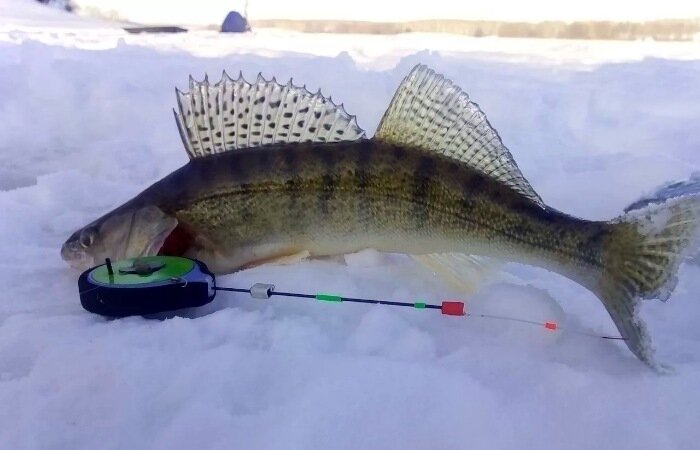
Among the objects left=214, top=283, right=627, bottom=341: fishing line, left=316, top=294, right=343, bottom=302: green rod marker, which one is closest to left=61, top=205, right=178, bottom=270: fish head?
left=214, top=283, right=627, bottom=341: fishing line

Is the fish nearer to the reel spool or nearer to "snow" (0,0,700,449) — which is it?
"snow" (0,0,700,449)

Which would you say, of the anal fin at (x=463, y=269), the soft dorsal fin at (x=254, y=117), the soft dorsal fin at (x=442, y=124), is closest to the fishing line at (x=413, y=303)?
the anal fin at (x=463, y=269)

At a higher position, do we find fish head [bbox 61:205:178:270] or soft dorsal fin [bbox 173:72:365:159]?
soft dorsal fin [bbox 173:72:365:159]

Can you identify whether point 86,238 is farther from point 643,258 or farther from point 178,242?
point 643,258

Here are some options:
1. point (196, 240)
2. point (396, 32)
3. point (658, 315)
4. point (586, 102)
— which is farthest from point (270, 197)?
point (396, 32)

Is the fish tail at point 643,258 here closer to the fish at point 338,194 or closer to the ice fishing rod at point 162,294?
the fish at point 338,194

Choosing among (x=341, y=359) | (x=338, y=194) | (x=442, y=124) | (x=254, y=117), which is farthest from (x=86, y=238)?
(x=442, y=124)
